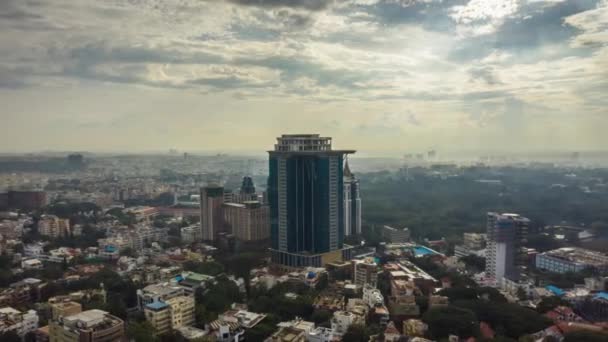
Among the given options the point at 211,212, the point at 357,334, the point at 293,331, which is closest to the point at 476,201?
the point at 211,212

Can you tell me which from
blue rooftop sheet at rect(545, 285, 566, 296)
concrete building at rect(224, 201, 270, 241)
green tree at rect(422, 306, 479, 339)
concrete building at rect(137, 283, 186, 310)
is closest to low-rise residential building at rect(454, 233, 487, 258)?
blue rooftop sheet at rect(545, 285, 566, 296)

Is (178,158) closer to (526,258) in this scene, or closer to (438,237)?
(438,237)

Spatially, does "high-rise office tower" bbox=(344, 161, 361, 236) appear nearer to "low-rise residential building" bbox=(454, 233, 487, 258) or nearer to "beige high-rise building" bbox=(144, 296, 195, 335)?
"low-rise residential building" bbox=(454, 233, 487, 258)

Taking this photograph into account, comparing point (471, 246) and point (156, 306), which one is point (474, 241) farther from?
point (156, 306)

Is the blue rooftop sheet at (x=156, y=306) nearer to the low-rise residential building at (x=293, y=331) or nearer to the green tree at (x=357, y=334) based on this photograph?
the low-rise residential building at (x=293, y=331)

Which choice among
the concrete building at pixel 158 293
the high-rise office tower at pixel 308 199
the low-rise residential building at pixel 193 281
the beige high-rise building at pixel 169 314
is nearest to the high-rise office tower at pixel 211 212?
the high-rise office tower at pixel 308 199

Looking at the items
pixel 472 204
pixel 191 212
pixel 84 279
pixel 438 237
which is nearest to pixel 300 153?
pixel 84 279
